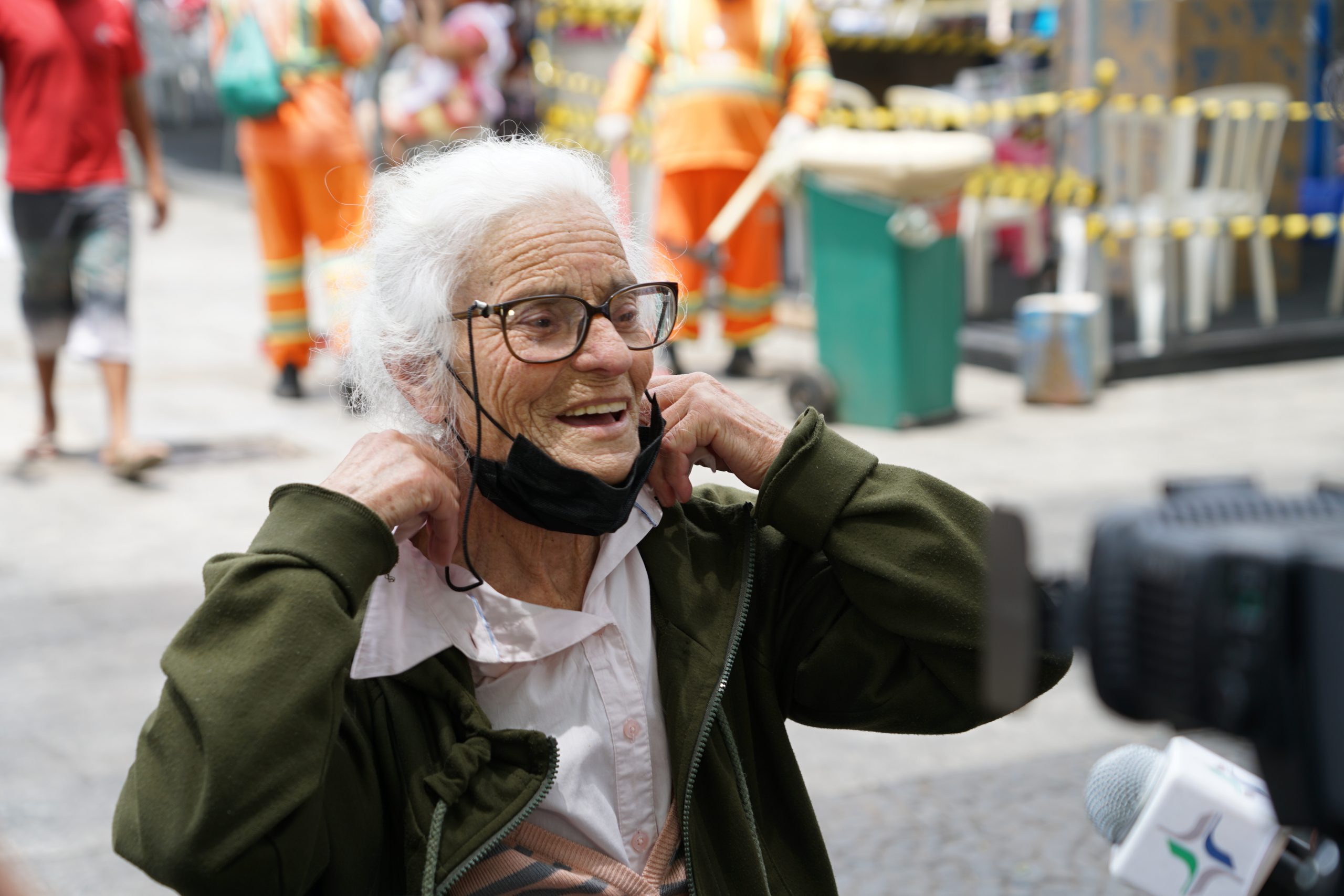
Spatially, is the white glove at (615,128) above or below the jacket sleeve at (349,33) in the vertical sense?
below

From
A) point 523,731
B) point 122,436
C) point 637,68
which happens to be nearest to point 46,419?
point 122,436

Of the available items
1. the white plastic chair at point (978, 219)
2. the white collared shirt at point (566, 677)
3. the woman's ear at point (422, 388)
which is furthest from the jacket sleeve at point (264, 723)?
the white plastic chair at point (978, 219)

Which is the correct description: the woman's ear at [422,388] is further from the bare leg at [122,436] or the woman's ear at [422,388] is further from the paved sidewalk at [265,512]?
the bare leg at [122,436]

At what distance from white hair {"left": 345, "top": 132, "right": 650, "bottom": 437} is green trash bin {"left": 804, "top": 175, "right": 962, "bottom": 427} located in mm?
4765

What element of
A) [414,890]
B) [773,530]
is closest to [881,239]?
[773,530]

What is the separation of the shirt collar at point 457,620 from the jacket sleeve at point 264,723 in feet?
0.31

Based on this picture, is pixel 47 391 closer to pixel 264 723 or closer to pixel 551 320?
pixel 551 320

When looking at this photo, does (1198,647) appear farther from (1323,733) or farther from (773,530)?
(773,530)

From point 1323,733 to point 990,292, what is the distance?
32.6 feet

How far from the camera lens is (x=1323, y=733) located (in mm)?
748

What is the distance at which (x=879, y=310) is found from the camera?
6.77m

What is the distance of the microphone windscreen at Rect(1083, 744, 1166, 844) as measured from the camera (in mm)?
1266

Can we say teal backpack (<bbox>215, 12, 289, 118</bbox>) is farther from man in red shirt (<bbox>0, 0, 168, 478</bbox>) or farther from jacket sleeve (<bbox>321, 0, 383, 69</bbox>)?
man in red shirt (<bbox>0, 0, 168, 478</bbox>)

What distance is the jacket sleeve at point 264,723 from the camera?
5.12 feet
